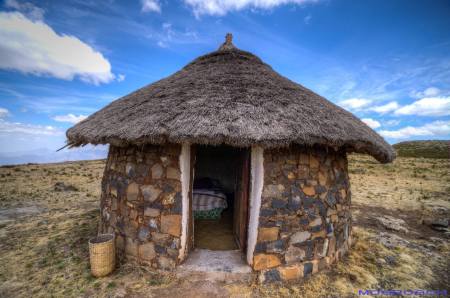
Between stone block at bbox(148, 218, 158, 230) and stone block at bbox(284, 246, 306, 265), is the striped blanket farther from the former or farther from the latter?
stone block at bbox(284, 246, 306, 265)

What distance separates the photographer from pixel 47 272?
3975mm

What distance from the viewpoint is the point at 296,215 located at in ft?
12.6

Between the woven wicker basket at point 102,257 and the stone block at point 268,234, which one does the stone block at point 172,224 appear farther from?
the stone block at point 268,234

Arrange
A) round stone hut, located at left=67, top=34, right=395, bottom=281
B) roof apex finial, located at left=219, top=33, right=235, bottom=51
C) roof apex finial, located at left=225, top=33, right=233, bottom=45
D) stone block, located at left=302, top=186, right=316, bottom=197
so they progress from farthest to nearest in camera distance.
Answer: roof apex finial, located at left=225, top=33, right=233, bottom=45 < roof apex finial, located at left=219, top=33, right=235, bottom=51 < stone block, located at left=302, top=186, right=316, bottom=197 < round stone hut, located at left=67, top=34, right=395, bottom=281

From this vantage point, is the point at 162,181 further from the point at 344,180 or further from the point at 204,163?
the point at 204,163

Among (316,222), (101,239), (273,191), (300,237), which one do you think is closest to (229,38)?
(273,191)

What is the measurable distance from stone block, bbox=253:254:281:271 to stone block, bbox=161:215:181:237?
4.27 ft

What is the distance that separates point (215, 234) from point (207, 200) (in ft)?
4.08

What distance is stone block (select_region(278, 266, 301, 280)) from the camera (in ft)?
12.4

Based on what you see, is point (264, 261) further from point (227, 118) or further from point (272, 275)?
point (227, 118)

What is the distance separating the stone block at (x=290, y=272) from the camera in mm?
3791

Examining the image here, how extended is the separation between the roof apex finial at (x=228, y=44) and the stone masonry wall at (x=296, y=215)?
3921 mm

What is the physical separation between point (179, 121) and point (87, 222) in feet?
15.1

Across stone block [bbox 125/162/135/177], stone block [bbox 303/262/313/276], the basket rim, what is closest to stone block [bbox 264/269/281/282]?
stone block [bbox 303/262/313/276]
